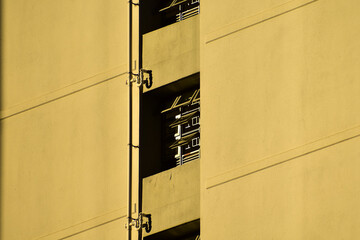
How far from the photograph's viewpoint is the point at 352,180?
25844 mm

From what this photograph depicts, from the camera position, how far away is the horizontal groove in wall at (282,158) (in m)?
26.3

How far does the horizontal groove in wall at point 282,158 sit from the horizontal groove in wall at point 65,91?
13.1 feet

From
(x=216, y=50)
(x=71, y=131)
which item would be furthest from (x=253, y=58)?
(x=71, y=131)

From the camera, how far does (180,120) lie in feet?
97.5

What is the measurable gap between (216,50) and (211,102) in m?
1.18

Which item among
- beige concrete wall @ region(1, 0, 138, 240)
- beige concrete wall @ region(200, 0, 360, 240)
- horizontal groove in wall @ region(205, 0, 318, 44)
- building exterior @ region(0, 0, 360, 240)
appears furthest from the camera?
beige concrete wall @ region(1, 0, 138, 240)

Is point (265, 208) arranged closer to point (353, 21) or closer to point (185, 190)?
point (185, 190)

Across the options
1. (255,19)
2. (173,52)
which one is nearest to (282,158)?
(255,19)

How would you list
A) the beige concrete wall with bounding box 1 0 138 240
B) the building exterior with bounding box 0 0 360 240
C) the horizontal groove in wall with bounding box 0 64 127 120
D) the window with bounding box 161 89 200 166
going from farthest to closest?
the horizontal groove in wall with bounding box 0 64 127 120 → the beige concrete wall with bounding box 1 0 138 240 → the window with bounding box 161 89 200 166 → the building exterior with bounding box 0 0 360 240

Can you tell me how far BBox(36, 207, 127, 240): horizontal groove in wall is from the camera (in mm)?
29302

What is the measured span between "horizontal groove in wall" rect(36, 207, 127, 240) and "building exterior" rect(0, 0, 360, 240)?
0.04 meters

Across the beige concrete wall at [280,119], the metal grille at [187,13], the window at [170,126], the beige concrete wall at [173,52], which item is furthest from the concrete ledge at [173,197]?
the metal grille at [187,13]

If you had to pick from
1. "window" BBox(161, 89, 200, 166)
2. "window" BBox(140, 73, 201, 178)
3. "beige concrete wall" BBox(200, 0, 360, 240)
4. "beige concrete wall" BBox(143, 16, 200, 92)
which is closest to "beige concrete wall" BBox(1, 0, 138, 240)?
"window" BBox(140, 73, 201, 178)

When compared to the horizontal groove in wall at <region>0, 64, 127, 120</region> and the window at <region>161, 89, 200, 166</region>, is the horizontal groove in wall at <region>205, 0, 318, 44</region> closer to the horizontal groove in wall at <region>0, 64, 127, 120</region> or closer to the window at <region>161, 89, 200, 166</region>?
the window at <region>161, 89, 200, 166</region>
